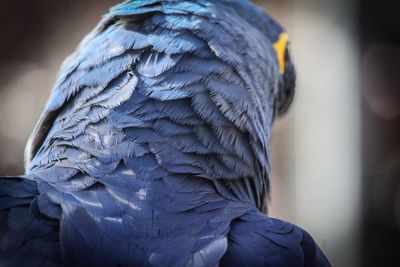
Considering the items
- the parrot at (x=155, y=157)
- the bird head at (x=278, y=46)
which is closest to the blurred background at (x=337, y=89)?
the bird head at (x=278, y=46)

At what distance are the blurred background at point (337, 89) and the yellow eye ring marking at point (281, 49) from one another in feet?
4.51

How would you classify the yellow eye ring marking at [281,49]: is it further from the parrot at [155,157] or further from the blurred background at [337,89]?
the blurred background at [337,89]

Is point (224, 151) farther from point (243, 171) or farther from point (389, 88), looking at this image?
point (389, 88)

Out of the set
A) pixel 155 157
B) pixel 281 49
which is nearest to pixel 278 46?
pixel 281 49

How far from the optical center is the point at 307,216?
3146mm

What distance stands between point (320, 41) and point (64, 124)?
2044 mm

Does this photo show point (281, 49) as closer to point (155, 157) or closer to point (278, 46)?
point (278, 46)

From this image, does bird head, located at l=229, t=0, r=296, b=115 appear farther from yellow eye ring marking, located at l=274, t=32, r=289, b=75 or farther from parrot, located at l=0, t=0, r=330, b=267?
parrot, located at l=0, t=0, r=330, b=267

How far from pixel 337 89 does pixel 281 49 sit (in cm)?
144

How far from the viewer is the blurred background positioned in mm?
3057

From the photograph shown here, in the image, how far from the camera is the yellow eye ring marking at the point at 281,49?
1677mm

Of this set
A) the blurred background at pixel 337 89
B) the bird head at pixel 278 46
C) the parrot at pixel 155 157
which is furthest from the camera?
the blurred background at pixel 337 89

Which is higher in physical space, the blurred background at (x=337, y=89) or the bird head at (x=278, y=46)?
the bird head at (x=278, y=46)

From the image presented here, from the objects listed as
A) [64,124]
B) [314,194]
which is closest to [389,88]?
[314,194]
